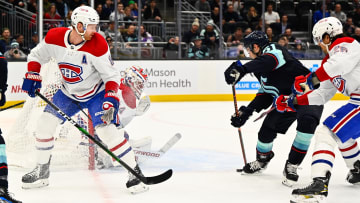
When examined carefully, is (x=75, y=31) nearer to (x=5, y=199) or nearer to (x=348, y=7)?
(x=5, y=199)

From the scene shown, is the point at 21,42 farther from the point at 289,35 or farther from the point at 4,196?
the point at 4,196

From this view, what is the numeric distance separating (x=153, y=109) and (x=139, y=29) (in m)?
1.82

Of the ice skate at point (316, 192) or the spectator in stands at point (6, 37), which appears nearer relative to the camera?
the ice skate at point (316, 192)

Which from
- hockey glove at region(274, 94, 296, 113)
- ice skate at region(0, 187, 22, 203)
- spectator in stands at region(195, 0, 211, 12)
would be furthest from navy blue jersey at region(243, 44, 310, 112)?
spectator in stands at region(195, 0, 211, 12)

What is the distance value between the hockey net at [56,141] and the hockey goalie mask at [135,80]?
43 cm

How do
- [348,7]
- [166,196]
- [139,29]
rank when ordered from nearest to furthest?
[166,196] → [139,29] → [348,7]

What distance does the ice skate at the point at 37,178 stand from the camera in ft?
11.9

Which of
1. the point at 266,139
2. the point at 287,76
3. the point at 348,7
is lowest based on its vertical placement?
the point at 266,139

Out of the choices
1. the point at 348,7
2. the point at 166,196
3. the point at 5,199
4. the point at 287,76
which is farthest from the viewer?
the point at 348,7

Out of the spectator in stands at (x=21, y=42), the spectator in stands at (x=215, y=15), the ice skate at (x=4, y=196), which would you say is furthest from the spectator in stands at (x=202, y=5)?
the ice skate at (x=4, y=196)

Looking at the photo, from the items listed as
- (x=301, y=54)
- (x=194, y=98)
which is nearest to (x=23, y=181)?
(x=194, y=98)

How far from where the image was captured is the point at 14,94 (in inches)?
323

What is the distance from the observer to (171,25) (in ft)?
32.8

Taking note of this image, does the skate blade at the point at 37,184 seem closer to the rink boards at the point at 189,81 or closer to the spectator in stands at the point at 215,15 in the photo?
the rink boards at the point at 189,81
